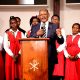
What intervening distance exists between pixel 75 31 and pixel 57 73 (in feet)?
2.47

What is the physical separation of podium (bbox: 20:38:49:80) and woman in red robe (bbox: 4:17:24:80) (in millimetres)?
1224

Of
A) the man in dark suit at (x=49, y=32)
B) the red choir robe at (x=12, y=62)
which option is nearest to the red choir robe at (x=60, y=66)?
the red choir robe at (x=12, y=62)

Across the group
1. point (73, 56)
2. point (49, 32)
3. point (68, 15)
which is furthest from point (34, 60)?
point (68, 15)

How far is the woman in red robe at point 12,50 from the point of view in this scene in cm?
424

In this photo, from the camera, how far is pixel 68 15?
5750 mm

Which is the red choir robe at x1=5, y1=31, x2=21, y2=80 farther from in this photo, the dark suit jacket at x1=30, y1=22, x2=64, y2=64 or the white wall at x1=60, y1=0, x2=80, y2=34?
the white wall at x1=60, y1=0, x2=80, y2=34

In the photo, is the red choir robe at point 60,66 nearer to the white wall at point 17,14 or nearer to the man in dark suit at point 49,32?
the man in dark suit at point 49,32

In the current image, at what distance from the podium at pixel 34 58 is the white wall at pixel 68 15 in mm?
2784

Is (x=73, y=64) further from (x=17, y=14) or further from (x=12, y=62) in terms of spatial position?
(x=17, y=14)

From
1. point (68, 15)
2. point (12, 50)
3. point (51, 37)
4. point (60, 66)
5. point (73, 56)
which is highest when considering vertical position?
point (68, 15)

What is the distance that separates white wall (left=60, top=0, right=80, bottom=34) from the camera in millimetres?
5711

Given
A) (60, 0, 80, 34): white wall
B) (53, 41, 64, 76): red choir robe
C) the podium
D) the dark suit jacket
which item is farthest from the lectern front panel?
(60, 0, 80, 34): white wall

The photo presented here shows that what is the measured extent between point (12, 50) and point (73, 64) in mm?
999

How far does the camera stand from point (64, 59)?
453cm
